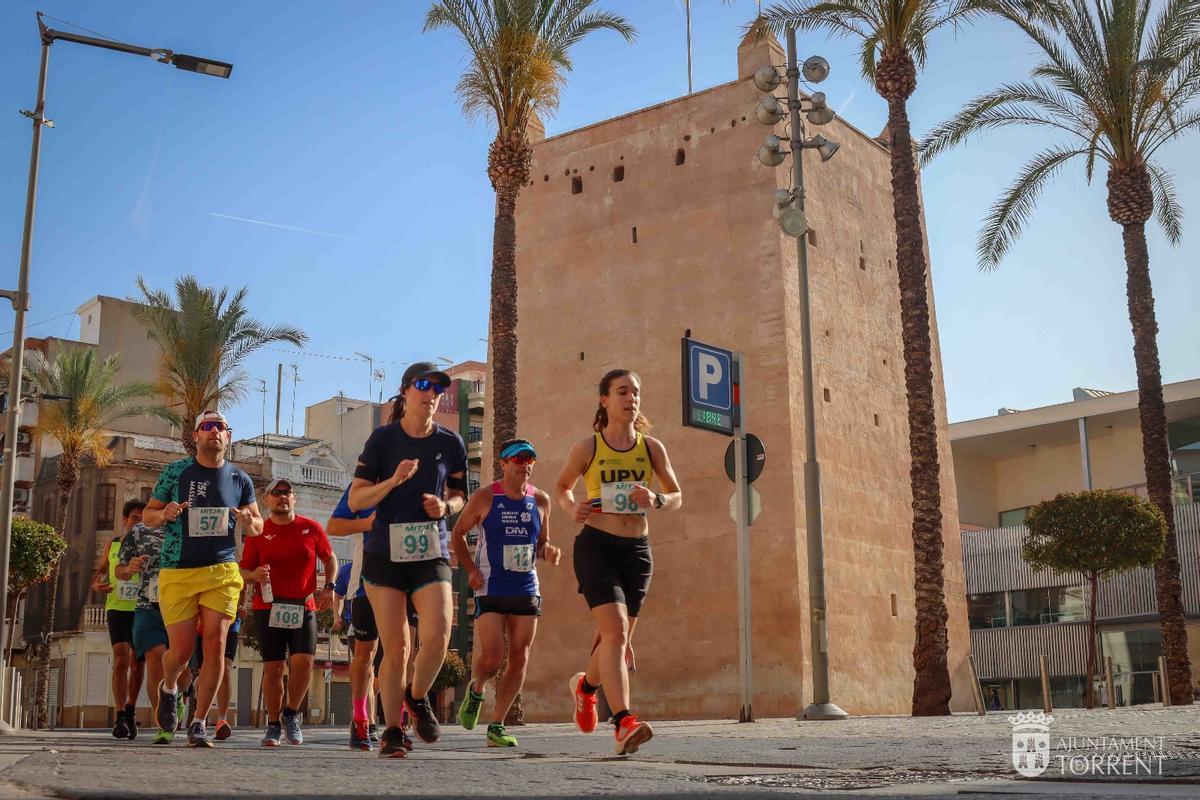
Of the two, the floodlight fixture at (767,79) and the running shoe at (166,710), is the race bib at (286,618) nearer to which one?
the running shoe at (166,710)

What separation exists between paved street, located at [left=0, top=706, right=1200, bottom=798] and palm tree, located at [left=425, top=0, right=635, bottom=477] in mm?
16969

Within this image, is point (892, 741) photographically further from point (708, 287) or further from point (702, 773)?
point (708, 287)

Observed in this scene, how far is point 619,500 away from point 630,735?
122 centimetres

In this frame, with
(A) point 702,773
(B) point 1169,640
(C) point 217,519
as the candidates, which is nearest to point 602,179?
(B) point 1169,640

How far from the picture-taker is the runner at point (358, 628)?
8391 millimetres

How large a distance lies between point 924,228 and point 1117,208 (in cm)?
895

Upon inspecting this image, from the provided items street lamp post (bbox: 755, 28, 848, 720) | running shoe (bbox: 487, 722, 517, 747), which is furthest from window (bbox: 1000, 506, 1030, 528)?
running shoe (bbox: 487, 722, 517, 747)

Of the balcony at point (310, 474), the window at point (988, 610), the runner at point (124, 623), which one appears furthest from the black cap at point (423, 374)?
the balcony at point (310, 474)

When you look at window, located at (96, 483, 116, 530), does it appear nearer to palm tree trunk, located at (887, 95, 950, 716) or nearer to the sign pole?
palm tree trunk, located at (887, 95, 950, 716)

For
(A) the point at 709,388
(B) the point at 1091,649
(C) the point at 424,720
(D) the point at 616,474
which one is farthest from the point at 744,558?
(B) the point at 1091,649

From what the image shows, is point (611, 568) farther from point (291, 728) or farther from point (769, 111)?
point (769, 111)

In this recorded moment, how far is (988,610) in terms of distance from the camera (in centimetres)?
4975

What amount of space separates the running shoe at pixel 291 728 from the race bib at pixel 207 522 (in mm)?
1927

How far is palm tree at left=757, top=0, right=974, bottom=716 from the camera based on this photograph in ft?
70.6
